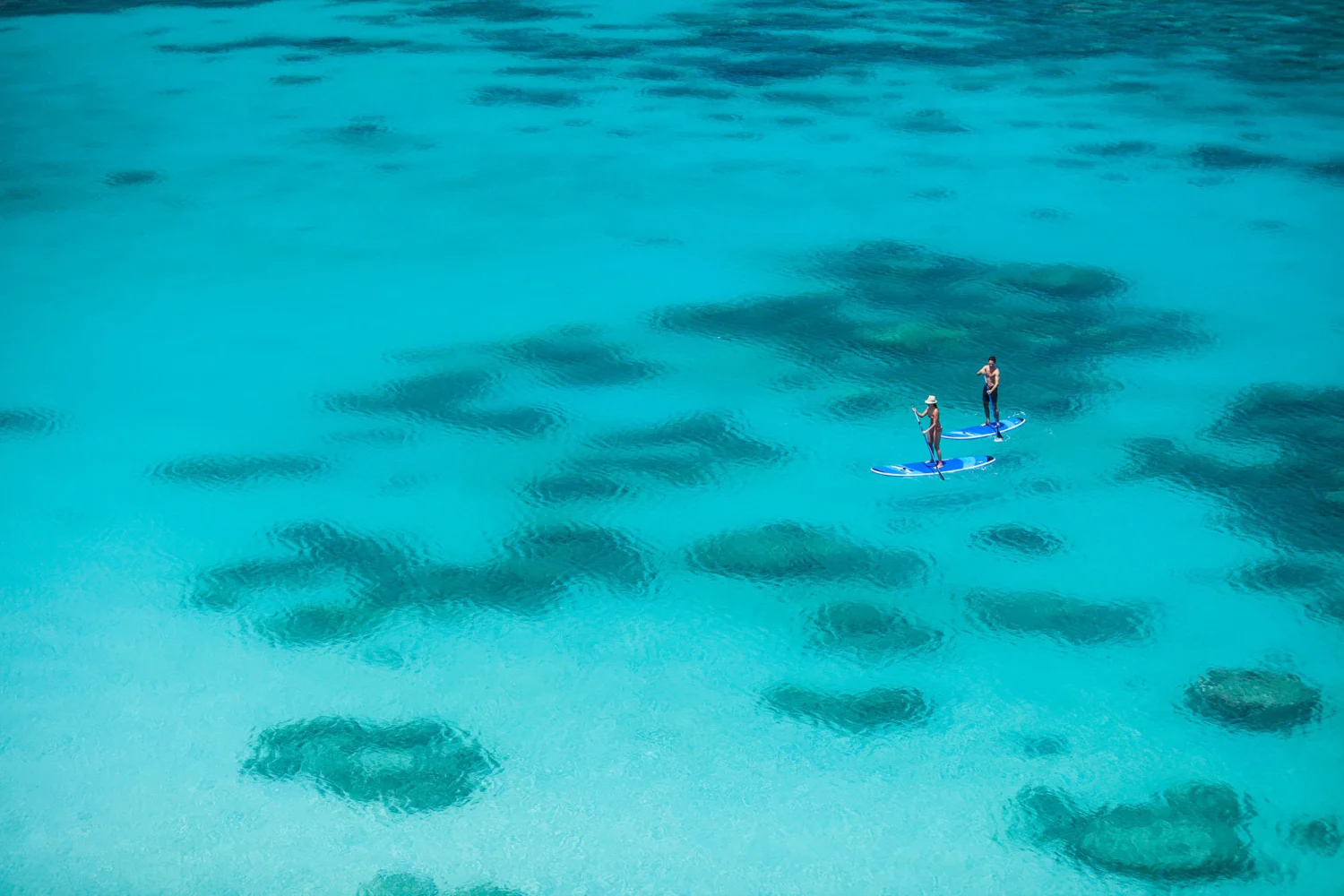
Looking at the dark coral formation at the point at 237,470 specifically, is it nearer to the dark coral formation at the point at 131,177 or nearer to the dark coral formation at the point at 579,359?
the dark coral formation at the point at 579,359

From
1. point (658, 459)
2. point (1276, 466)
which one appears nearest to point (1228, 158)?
point (1276, 466)

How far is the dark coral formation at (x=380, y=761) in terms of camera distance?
43.3 ft

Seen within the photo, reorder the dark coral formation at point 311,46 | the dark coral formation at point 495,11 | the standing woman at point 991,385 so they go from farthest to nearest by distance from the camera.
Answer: the dark coral formation at point 495,11
the dark coral formation at point 311,46
the standing woman at point 991,385

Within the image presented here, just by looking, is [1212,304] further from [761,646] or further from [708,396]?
[761,646]

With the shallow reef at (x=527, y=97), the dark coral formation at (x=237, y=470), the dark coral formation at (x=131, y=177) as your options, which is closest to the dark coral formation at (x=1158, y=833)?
the dark coral formation at (x=237, y=470)

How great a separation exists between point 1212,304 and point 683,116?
14.2 metres

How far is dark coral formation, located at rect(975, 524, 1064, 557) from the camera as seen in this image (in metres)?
16.4

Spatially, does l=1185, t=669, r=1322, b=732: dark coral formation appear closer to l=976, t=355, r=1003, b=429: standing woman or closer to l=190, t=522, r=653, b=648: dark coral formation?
l=976, t=355, r=1003, b=429: standing woman

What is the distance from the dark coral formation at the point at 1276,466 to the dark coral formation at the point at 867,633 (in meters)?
4.66

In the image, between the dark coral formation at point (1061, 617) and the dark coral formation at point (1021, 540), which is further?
the dark coral formation at point (1021, 540)

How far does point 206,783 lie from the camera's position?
43.7 ft

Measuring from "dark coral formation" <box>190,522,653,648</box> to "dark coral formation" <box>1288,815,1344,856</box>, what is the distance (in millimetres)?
7395

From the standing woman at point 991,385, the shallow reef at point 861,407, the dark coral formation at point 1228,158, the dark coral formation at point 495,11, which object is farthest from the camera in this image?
the dark coral formation at point 495,11

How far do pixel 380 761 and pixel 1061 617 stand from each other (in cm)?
775
